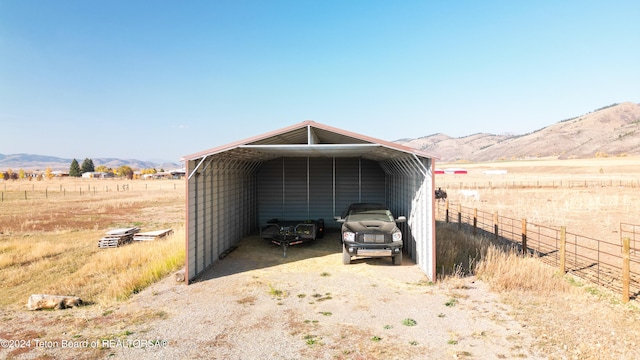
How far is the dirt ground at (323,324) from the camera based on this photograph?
5203 mm

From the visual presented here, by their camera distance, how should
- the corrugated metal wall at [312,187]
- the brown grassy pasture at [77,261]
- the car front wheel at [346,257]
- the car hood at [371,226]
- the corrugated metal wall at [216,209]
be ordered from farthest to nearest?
the corrugated metal wall at [312,187] < the car front wheel at [346,257] < the car hood at [371,226] < the corrugated metal wall at [216,209] < the brown grassy pasture at [77,261]

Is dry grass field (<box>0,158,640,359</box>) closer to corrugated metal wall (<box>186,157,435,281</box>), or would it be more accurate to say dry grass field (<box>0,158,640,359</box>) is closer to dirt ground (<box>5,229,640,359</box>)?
dirt ground (<box>5,229,640,359</box>)

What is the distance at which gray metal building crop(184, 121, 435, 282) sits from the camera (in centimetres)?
904

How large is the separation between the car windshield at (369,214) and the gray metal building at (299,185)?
0.86m

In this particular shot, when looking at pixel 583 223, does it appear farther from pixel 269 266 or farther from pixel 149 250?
pixel 149 250

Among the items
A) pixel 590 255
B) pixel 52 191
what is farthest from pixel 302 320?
pixel 52 191

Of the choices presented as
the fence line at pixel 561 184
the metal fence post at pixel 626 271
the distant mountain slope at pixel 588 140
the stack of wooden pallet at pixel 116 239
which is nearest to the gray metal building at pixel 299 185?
the metal fence post at pixel 626 271

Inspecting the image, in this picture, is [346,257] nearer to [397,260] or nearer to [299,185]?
[397,260]

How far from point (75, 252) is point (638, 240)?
20.1 m

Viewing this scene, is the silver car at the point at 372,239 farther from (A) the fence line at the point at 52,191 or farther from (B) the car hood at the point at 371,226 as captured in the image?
(A) the fence line at the point at 52,191

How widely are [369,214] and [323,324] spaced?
5494 millimetres

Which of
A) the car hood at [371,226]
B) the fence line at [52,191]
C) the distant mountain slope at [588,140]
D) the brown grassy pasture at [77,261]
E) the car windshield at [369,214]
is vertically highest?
the distant mountain slope at [588,140]

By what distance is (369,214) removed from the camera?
11258 millimetres

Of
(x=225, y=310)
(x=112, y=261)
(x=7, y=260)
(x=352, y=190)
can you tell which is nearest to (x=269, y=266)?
(x=225, y=310)
